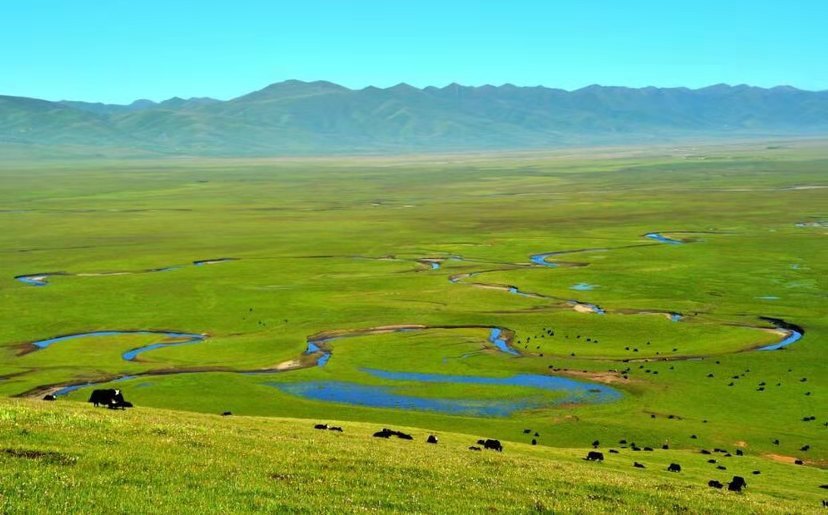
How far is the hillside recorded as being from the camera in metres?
20.9

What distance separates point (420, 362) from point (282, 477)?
1683 inches

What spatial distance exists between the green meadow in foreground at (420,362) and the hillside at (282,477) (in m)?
0.12

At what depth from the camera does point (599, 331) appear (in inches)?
2950

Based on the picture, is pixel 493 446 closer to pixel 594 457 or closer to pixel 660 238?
pixel 594 457

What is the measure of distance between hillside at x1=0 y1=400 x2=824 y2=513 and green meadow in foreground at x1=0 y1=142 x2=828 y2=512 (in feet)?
0.38

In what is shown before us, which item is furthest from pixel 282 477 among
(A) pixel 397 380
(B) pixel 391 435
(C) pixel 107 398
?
(A) pixel 397 380

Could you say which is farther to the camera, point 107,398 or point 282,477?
point 107,398

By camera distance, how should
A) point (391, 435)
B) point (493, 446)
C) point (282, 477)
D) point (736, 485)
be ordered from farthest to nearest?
point (391, 435), point (493, 446), point (736, 485), point (282, 477)

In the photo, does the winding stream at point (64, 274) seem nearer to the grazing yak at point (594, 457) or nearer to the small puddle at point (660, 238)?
the small puddle at point (660, 238)

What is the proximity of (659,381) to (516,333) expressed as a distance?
16.3m

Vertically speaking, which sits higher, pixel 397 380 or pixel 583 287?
pixel 583 287

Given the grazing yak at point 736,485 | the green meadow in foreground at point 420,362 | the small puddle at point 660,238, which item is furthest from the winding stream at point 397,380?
the small puddle at point 660,238

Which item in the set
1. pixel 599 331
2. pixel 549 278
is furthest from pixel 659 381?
pixel 549 278

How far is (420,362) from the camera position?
66500mm
